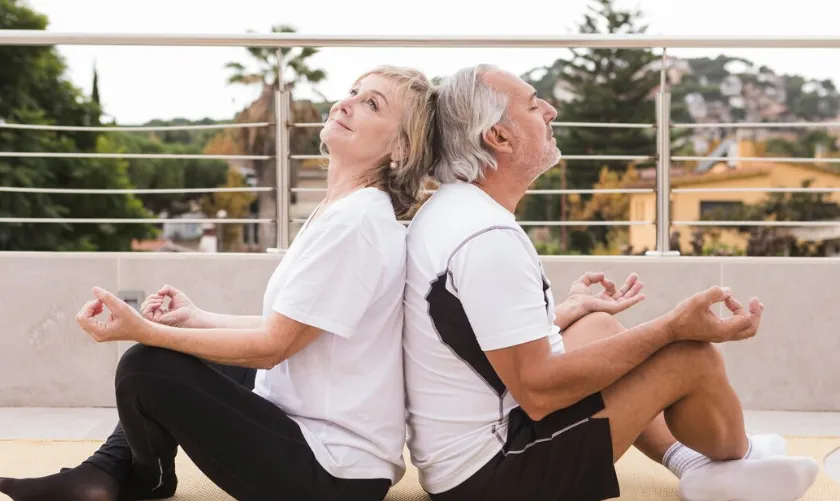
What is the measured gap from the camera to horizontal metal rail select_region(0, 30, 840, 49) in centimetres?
296

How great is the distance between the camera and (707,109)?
19297mm

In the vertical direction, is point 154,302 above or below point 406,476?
above

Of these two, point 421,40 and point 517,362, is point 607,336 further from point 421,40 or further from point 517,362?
point 421,40

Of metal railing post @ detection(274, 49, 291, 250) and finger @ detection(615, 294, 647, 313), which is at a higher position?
metal railing post @ detection(274, 49, 291, 250)

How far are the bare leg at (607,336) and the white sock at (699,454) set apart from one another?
0.08 feet

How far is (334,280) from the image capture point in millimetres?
1601

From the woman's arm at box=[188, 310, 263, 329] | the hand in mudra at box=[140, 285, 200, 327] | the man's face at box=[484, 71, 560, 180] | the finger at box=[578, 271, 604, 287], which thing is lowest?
the woman's arm at box=[188, 310, 263, 329]

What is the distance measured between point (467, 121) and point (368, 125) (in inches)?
7.8

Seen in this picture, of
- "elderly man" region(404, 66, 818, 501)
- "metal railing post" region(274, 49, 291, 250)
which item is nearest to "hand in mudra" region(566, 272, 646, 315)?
"elderly man" region(404, 66, 818, 501)

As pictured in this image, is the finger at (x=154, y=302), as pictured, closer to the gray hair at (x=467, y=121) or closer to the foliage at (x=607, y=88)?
the gray hair at (x=467, y=121)

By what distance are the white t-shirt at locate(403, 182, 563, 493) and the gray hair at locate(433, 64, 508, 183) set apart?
54mm

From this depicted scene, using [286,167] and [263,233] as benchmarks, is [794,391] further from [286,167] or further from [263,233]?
[263,233]

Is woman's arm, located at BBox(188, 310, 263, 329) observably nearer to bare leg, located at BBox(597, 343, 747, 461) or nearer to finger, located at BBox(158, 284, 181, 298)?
finger, located at BBox(158, 284, 181, 298)

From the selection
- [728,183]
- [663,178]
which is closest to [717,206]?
[728,183]
